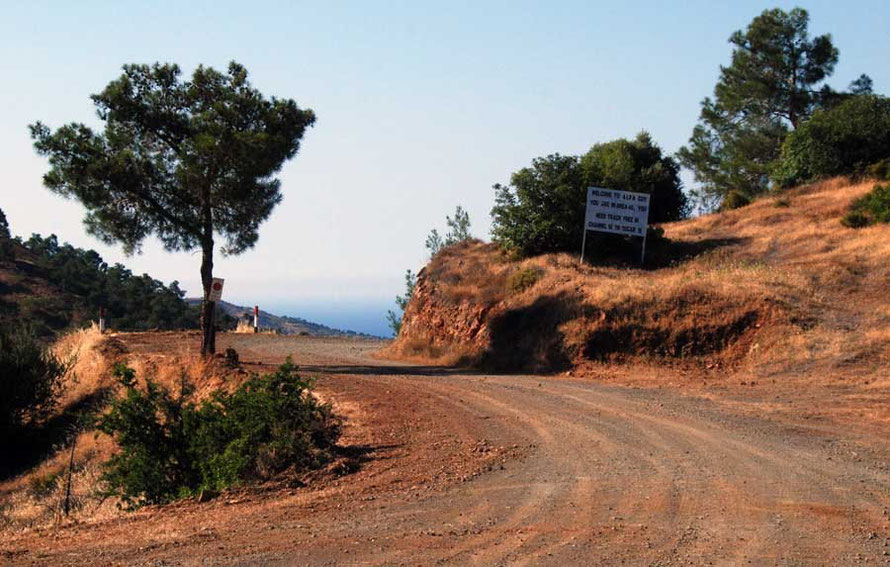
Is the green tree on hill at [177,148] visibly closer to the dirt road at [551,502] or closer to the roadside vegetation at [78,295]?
the dirt road at [551,502]

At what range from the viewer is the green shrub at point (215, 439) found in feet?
39.6

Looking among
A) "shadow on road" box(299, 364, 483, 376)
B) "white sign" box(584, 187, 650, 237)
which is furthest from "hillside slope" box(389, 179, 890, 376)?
"white sign" box(584, 187, 650, 237)

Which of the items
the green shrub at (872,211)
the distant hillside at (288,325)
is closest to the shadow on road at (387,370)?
the green shrub at (872,211)

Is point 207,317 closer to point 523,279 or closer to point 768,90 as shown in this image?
point 523,279

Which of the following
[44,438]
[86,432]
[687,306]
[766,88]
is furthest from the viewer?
[766,88]

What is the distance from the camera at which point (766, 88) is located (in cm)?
5147

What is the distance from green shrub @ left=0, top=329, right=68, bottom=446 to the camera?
23.1 metres

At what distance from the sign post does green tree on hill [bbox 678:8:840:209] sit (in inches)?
1032

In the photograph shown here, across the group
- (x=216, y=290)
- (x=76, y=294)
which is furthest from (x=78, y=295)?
(x=216, y=290)

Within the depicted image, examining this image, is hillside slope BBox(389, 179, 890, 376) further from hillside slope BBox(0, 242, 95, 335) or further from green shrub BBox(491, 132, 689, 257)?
hillside slope BBox(0, 242, 95, 335)

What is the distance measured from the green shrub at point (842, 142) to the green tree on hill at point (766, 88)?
9.58m

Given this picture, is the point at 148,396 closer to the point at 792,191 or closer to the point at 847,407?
the point at 847,407

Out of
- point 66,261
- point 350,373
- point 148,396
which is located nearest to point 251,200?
point 350,373

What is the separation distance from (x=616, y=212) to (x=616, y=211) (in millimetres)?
29
